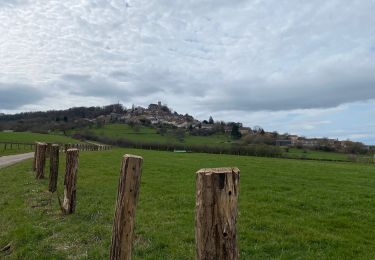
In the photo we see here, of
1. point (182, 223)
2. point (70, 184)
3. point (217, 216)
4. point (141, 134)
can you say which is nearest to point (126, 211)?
point (217, 216)

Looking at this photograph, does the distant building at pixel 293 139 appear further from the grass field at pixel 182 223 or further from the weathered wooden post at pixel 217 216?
the weathered wooden post at pixel 217 216

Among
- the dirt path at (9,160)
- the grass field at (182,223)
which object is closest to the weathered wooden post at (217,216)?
the grass field at (182,223)

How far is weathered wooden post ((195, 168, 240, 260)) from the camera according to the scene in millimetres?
4137

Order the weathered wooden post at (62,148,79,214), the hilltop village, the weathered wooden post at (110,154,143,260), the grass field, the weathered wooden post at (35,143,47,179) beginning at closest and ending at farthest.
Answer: the weathered wooden post at (110,154,143,260), the grass field, the weathered wooden post at (62,148,79,214), the weathered wooden post at (35,143,47,179), the hilltop village

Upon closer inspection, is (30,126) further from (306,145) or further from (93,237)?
(93,237)

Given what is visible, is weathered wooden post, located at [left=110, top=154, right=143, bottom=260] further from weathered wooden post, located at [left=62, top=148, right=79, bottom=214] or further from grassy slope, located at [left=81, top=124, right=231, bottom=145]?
grassy slope, located at [left=81, top=124, right=231, bottom=145]

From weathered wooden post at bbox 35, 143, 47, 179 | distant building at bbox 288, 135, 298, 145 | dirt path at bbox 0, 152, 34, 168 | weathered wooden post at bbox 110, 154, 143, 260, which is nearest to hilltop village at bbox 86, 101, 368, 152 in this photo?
distant building at bbox 288, 135, 298, 145

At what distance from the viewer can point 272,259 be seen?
6.91 metres

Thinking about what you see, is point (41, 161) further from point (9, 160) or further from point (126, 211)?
point (9, 160)

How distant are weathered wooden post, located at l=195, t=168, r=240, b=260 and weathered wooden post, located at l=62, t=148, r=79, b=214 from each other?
7.16m

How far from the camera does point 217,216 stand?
414 centimetres

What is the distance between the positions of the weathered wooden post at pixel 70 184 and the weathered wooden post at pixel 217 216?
7158 mm

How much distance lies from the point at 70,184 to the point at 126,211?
193 inches

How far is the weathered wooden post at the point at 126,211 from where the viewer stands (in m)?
6.21
